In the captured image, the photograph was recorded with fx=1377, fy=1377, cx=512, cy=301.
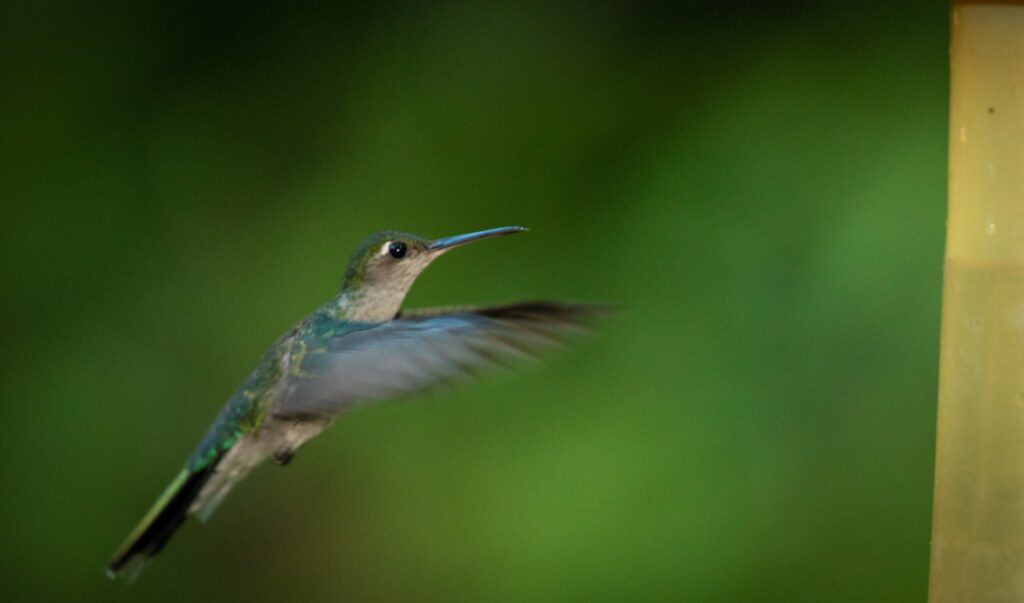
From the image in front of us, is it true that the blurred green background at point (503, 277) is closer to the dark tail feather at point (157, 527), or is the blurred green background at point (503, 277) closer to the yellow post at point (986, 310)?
the dark tail feather at point (157, 527)

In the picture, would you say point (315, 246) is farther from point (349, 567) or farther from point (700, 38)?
point (700, 38)

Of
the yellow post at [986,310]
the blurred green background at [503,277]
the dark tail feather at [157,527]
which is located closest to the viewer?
the yellow post at [986,310]

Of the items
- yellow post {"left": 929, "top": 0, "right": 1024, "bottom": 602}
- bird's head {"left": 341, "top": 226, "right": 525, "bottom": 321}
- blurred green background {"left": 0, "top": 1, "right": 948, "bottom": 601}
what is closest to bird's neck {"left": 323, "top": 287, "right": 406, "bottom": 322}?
bird's head {"left": 341, "top": 226, "right": 525, "bottom": 321}

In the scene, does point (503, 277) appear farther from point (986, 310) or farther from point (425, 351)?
point (986, 310)

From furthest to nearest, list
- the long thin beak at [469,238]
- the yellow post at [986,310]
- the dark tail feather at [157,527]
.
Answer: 1. the dark tail feather at [157,527]
2. the long thin beak at [469,238]
3. the yellow post at [986,310]

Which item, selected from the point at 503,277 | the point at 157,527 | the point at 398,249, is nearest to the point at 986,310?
the point at 398,249

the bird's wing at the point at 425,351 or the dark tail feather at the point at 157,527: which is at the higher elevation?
the bird's wing at the point at 425,351

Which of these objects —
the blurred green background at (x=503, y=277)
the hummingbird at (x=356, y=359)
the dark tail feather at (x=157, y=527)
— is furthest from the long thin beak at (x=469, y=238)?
the blurred green background at (x=503, y=277)

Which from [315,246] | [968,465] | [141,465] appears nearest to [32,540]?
[141,465]
